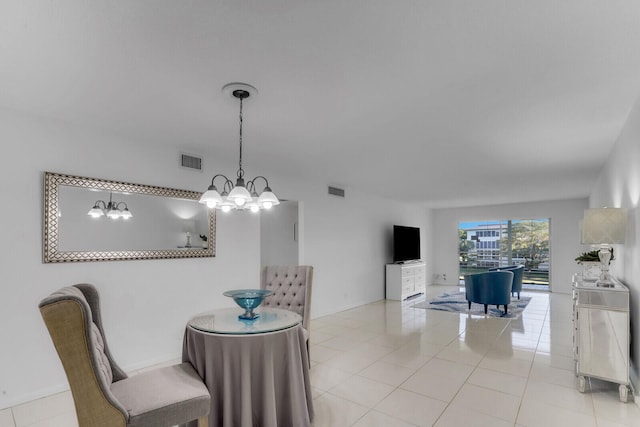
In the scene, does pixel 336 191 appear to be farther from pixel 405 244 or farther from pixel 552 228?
pixel 552 228

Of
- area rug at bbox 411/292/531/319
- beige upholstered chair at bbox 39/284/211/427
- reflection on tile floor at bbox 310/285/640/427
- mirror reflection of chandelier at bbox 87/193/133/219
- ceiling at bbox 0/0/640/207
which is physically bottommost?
area rug at bbox 411/292/531/319

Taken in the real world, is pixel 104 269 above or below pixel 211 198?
below

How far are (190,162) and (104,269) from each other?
58.6 inches

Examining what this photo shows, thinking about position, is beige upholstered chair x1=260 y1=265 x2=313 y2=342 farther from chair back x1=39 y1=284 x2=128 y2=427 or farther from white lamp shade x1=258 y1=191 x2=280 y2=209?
chair back x1=39 y1=284 x2=128 y2=427

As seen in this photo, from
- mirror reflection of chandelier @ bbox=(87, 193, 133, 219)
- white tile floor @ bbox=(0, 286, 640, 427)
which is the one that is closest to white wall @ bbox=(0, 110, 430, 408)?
mirror reflection of chandelier @ bbox=(87, 193, 133, 219)

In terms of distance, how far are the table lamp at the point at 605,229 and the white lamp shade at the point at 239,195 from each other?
3243mm

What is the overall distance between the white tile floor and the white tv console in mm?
2421

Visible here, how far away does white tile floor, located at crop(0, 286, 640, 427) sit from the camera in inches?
103

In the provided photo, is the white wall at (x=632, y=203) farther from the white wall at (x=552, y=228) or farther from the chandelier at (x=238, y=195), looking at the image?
the white wall at (x=552, y=228)

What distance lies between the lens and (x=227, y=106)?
2838mm

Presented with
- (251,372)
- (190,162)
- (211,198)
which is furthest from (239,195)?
(190,162)

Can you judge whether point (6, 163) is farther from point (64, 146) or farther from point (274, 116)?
point (274, 116)

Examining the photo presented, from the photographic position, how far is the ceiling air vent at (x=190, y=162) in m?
4.10

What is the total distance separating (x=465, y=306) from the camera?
7051 mm
